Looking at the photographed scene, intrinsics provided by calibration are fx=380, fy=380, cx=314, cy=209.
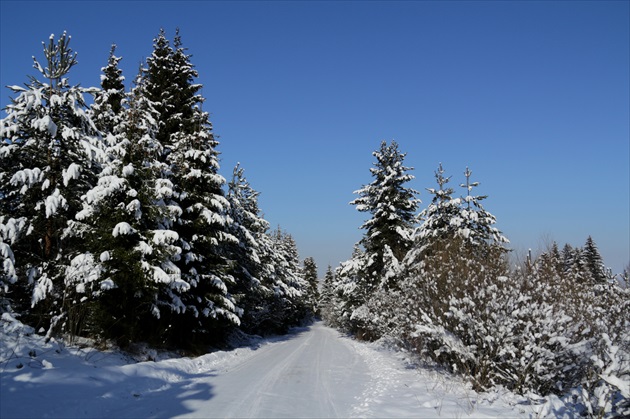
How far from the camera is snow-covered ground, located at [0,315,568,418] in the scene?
6961 mm

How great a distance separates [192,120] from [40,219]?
8.49 m

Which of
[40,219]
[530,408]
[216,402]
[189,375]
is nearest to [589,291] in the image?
[530,408]

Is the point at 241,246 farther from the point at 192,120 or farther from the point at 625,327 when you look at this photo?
the point at 625,327

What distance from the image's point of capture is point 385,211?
947 inches

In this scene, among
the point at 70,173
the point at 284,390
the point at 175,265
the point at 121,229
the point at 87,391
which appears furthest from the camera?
the point at 175,265

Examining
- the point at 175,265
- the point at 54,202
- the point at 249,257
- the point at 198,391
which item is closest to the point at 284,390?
the point at 198,391

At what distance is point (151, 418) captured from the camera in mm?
6750

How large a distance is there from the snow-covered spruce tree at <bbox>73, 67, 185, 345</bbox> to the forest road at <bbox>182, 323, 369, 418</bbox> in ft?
11.6

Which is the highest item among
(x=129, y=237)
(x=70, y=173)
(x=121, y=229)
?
(x=70, y=173)

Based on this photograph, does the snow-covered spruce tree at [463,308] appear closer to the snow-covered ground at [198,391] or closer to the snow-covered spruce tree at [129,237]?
the snow-covered ground at [198,391]

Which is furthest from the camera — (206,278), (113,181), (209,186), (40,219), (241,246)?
(241,246)

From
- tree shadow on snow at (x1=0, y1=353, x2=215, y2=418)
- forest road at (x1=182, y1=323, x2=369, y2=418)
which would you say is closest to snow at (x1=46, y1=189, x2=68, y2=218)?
tree shadow on snow at (x1=0, y1=353, x2=215, y2=418)

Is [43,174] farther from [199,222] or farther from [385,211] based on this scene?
[385,211]

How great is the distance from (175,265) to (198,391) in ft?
19.3
